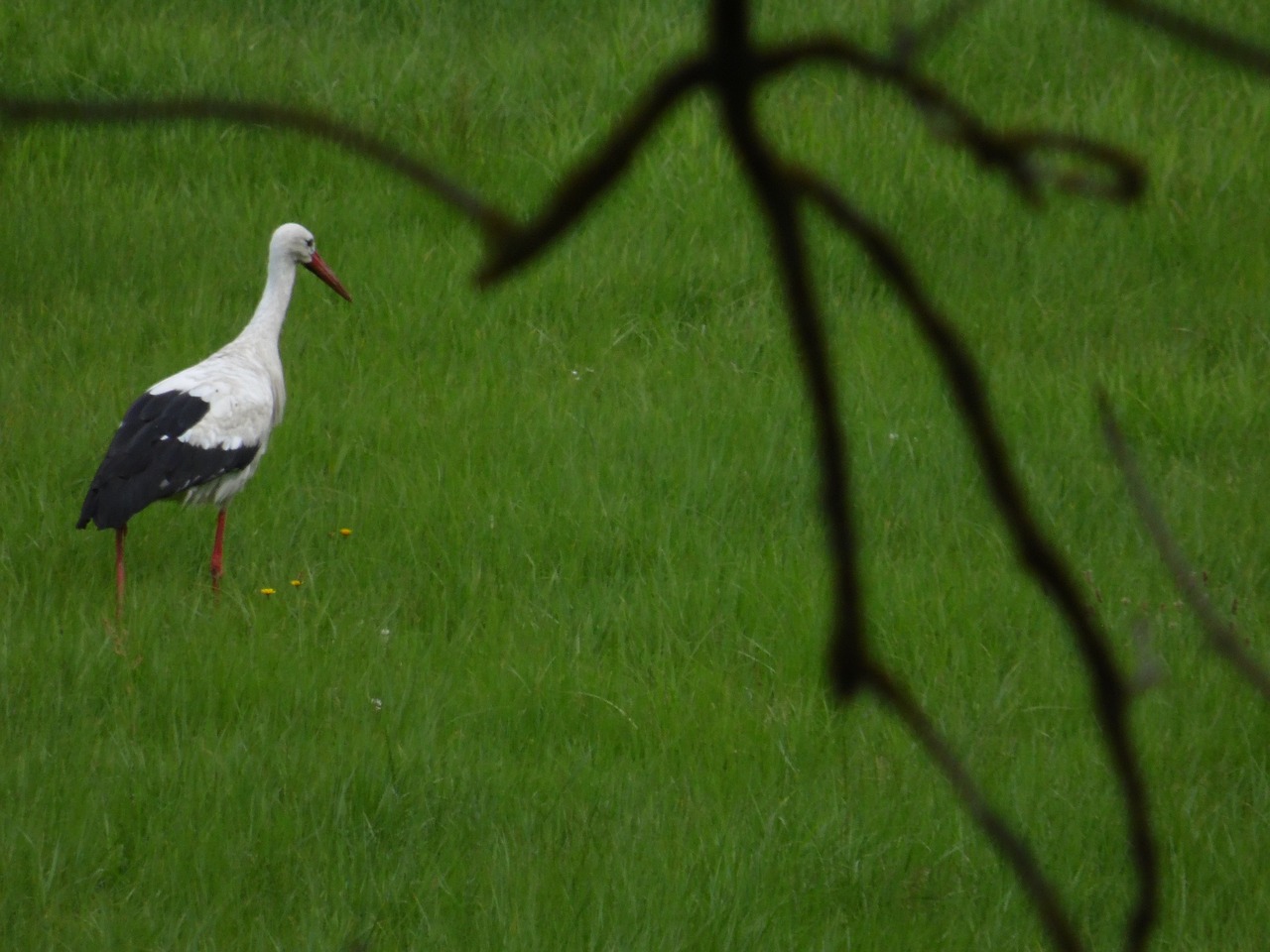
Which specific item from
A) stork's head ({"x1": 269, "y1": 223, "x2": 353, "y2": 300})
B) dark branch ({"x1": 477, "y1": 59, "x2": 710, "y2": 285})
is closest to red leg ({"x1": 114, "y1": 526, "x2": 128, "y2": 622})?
stork's head ({"x1": 269, "y1": 223, "x2": 353, "y2": 300})

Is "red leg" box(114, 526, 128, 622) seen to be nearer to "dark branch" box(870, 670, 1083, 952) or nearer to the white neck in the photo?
the white neck

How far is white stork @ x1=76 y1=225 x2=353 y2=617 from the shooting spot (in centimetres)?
457

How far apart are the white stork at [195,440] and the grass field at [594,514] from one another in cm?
28

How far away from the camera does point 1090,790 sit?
3779 millimetres

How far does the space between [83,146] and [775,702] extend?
5.04 m

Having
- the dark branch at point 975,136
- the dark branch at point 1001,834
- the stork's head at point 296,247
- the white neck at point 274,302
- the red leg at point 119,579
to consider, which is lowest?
Answer: the red leg at point 119,579

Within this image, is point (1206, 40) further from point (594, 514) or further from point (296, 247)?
point (296, 247)

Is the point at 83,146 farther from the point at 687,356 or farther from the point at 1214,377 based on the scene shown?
the point at 1214,377

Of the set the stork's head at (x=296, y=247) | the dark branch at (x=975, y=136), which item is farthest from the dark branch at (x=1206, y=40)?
the stork's head at (x=296, y=247)

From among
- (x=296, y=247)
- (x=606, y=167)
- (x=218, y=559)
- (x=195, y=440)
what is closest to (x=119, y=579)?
(x=218, y=559)

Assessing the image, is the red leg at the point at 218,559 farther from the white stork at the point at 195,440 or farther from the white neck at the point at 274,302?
the white neck at the point at 274,302

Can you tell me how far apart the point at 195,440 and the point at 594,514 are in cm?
124

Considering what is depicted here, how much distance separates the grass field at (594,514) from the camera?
350cm

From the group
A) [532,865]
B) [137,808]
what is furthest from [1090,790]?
[137,808]
